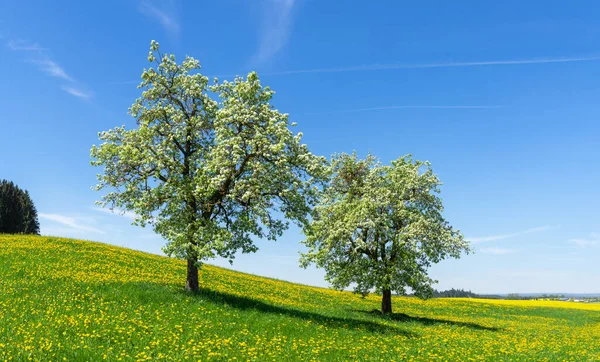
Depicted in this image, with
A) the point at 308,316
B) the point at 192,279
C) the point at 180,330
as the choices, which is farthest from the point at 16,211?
the point at 180,330

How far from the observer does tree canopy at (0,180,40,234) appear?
78875 millimetres

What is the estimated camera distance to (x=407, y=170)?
34656mm

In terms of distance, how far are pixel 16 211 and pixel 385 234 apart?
247 feet

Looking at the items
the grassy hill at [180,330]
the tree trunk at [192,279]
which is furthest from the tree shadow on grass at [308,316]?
the tree trunk at [192,279]

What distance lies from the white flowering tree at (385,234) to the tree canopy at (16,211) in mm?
68394

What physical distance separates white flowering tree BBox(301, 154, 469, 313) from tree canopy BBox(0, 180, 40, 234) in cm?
6839

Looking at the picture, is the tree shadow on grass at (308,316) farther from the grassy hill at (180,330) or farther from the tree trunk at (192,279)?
the tree trunk at (192,279)

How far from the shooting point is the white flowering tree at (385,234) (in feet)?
106

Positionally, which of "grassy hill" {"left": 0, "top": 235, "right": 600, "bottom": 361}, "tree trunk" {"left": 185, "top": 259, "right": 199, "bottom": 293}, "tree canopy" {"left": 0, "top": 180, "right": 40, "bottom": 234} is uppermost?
"tree canopy" {"left": 0, "top": 180, "right": 40, "bottom": 234}

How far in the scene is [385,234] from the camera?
107ft

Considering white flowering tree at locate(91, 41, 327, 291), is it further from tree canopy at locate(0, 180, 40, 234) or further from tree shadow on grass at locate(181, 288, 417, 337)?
tree canopy at locate(0, 180, 40, 234)

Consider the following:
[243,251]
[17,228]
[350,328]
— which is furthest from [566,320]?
[17,228]

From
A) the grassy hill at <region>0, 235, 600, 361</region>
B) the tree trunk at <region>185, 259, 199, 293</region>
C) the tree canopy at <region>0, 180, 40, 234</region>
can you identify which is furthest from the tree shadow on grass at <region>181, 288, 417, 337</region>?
the tree canopy at <region>0, 180, 40, 234</region>

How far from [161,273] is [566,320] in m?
45.8
